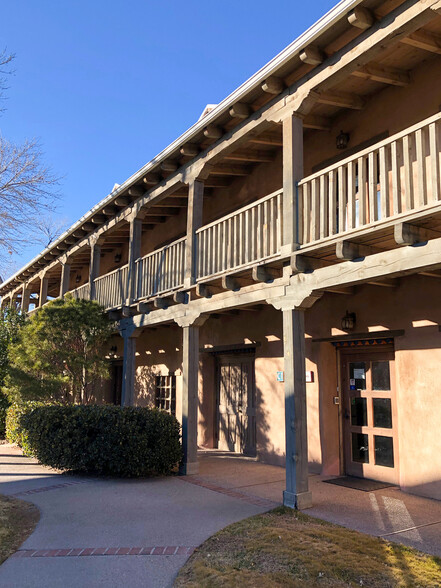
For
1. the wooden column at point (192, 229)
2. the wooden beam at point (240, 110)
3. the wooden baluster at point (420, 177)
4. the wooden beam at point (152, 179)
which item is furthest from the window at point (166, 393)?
the wooden baluster at point (420, 177)

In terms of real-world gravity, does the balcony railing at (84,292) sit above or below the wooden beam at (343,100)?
below

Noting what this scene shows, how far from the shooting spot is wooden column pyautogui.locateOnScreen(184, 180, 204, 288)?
9312 millimetres

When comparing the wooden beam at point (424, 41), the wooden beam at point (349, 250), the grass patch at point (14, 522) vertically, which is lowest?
the grass patch at point (14, 522)

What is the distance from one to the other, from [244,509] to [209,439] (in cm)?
567

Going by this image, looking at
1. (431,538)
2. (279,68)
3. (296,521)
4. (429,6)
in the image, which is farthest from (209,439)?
(429,6)

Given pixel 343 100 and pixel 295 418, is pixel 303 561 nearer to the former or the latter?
pixel 295 418

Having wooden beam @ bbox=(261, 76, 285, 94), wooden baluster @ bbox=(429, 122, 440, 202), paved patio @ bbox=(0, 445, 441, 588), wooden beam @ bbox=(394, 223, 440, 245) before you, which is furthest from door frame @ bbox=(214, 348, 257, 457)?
wooden baluster @ bbox=(429, 122, 440, 202)

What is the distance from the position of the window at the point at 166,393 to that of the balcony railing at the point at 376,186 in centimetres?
797

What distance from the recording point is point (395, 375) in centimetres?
801

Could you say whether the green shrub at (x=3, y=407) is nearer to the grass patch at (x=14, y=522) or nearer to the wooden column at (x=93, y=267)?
the wooden column at (x=93, y=267)

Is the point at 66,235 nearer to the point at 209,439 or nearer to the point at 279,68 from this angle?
the point at 209,439

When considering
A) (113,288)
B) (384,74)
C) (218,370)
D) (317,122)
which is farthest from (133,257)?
(384,74)

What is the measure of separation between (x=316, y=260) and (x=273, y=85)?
8.83 feet

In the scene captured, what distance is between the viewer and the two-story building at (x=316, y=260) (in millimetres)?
6059
